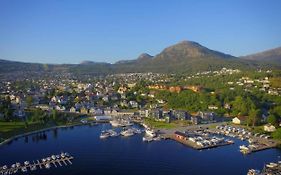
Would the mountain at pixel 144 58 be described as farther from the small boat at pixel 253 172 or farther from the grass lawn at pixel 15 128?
the small boat at pixel 253 172

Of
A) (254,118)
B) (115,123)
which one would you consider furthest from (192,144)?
(115,123)

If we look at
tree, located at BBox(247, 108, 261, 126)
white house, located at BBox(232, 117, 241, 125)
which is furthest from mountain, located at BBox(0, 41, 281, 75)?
tree, located at BBox(247, 108, 261, 126)

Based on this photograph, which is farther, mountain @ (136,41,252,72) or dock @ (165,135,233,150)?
mountain @ (136,41,252,72)

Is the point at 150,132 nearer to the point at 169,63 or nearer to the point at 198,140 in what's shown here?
the point at 198,140

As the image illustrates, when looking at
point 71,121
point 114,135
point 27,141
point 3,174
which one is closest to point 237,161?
point 114,135

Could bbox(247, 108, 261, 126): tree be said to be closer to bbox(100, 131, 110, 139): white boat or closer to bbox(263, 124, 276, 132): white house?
bbox(263, 124, 276, 132): white house

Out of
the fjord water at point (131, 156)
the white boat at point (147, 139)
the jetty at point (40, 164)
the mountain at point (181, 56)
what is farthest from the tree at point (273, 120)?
the mountain at point (181, 56)
